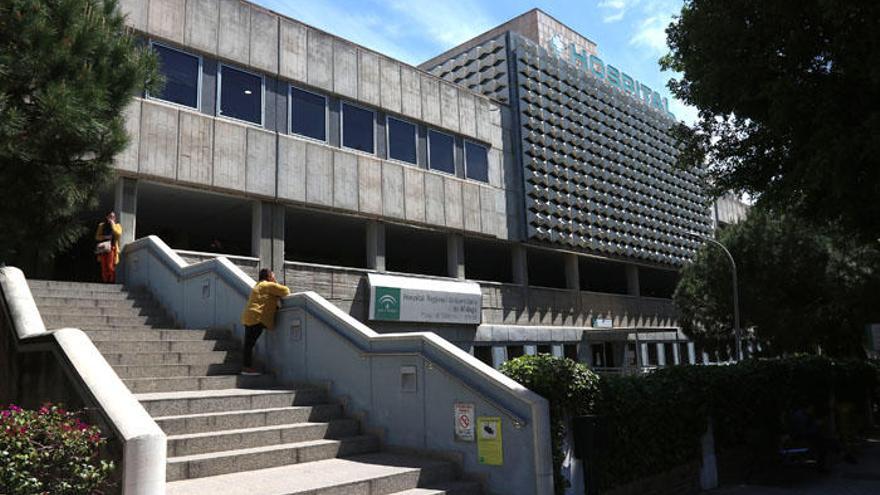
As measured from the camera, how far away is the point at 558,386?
7484mm

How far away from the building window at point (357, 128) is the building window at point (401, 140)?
78 centimetres

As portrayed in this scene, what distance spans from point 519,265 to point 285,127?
10.6 meters

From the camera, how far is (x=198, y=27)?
17391mm

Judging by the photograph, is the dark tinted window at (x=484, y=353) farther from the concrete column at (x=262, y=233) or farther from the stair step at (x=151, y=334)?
the stair step at (x=151, y=334)

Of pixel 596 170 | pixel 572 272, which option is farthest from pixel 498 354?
pixel 596 170

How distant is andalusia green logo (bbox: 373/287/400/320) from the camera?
64.6ft

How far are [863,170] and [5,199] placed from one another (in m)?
11.1

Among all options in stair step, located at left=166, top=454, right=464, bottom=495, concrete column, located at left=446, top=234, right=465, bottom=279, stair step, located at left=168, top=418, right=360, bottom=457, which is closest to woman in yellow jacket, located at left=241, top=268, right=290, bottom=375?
stair step, located at left=168, top=418, right=360, bottom=457

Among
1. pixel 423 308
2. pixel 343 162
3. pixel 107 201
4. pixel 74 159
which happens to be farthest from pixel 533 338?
pixel 74 159

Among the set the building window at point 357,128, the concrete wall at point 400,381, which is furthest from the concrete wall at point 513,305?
the concrete wall at point 400,381

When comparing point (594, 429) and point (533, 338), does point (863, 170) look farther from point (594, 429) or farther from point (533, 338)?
point (533, 338)

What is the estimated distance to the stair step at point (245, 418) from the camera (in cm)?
665

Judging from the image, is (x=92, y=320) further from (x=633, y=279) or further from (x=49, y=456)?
(x=633, y=279)

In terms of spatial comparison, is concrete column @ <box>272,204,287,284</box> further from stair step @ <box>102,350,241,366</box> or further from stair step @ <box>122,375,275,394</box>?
stair step @ <box>122,375,275,394</box>
